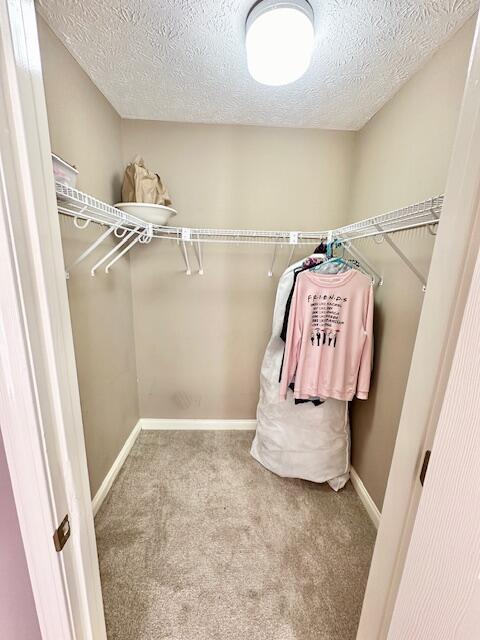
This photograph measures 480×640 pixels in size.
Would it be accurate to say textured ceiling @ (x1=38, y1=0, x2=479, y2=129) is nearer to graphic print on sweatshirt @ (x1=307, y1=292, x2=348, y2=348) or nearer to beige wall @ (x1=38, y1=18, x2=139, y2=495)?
beige wall @ (x1=38, y1=18, x2=139, y2=495)

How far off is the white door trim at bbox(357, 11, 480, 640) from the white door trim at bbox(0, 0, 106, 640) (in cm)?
75

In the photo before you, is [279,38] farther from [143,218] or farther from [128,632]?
[128,632]

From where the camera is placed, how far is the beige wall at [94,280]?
4.20 ft

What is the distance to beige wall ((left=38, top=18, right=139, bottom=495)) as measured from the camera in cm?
128

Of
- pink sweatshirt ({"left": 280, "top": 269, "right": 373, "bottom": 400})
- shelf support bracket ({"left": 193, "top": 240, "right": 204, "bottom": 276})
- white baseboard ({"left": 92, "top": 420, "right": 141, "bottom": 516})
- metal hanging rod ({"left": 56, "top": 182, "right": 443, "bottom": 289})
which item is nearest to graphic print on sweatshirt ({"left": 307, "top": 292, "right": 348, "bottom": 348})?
pink sweatshirt ({"left": 280, "top": 269, "right": 373, "bottom": 400})

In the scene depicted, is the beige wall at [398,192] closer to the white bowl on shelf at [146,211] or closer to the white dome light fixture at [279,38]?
the white dome light fixture at [279,38]

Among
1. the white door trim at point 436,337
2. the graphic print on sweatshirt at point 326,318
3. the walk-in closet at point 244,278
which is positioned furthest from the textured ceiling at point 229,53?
the graphic print on sweatshirt at point 326,318

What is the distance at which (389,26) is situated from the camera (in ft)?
3.66

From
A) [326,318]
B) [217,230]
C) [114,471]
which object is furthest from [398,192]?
[114,471]

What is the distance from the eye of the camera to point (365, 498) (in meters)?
1.74

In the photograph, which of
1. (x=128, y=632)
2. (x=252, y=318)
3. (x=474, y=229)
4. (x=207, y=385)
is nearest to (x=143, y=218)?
(x=252, y=318)

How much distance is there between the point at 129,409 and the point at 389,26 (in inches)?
104

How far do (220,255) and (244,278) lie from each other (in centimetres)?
26

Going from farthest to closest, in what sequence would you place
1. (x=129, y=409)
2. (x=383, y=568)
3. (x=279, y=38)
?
(x=129, y=409) < (x=279, y=38) < (x=383, y=568)
